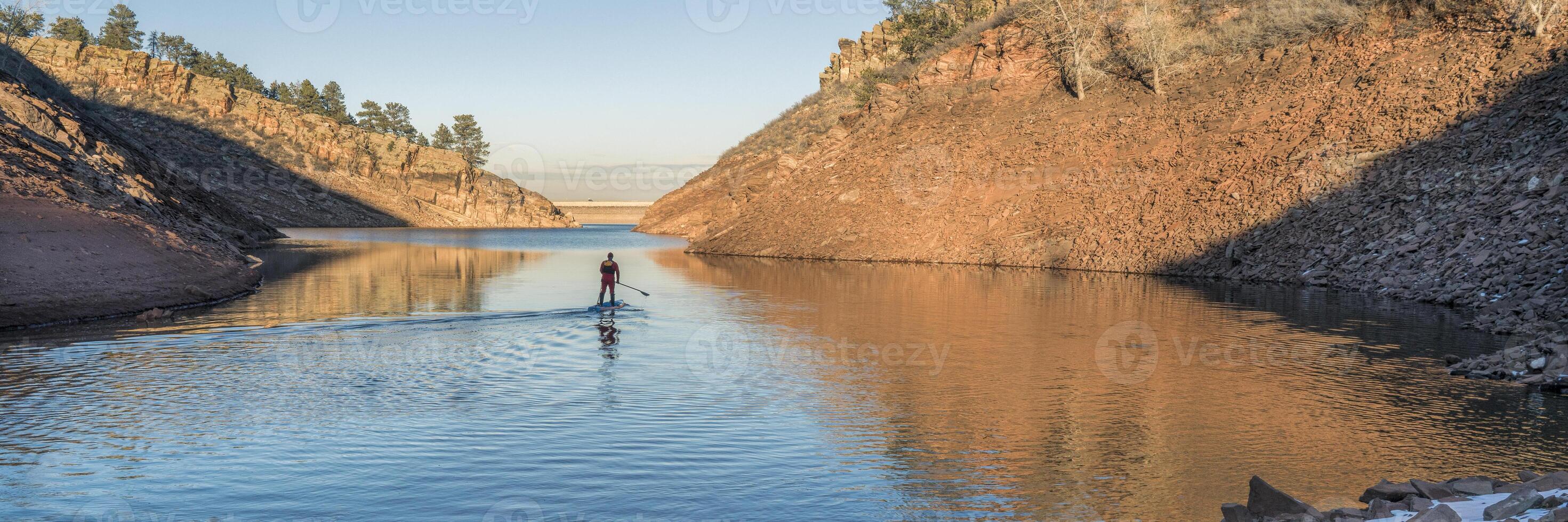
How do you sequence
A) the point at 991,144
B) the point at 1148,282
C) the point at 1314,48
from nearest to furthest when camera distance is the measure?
1. the point at 1148,282
2. the point at 1314,48
3. the point at 991,144

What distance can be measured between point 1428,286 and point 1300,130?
609 inches

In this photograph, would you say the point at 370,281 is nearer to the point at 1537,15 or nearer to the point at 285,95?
the point at 1537,15

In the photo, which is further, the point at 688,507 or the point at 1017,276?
the point at 1017,276

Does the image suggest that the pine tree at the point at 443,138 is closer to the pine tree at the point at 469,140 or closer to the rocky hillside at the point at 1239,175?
the pine tree at the point at 469,140

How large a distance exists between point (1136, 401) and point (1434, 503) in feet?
20.2

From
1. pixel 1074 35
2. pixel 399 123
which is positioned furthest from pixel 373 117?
pixel 1074 35

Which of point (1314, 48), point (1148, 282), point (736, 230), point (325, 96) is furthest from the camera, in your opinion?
point (325, 96)

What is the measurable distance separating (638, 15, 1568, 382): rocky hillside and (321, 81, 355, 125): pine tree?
12427 cm

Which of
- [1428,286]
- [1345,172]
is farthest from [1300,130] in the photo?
[1428,286]

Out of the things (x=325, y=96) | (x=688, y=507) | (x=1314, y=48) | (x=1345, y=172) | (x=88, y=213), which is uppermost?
(x=325, y=96)

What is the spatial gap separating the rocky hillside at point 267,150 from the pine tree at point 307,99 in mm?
5655

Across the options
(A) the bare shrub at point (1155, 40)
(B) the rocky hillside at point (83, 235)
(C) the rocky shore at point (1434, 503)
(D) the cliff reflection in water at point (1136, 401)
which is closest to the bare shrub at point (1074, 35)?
(A) the bare shrub at point (1155, 40)

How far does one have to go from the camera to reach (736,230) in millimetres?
64438

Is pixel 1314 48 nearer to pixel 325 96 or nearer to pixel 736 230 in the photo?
pixel 736 230
